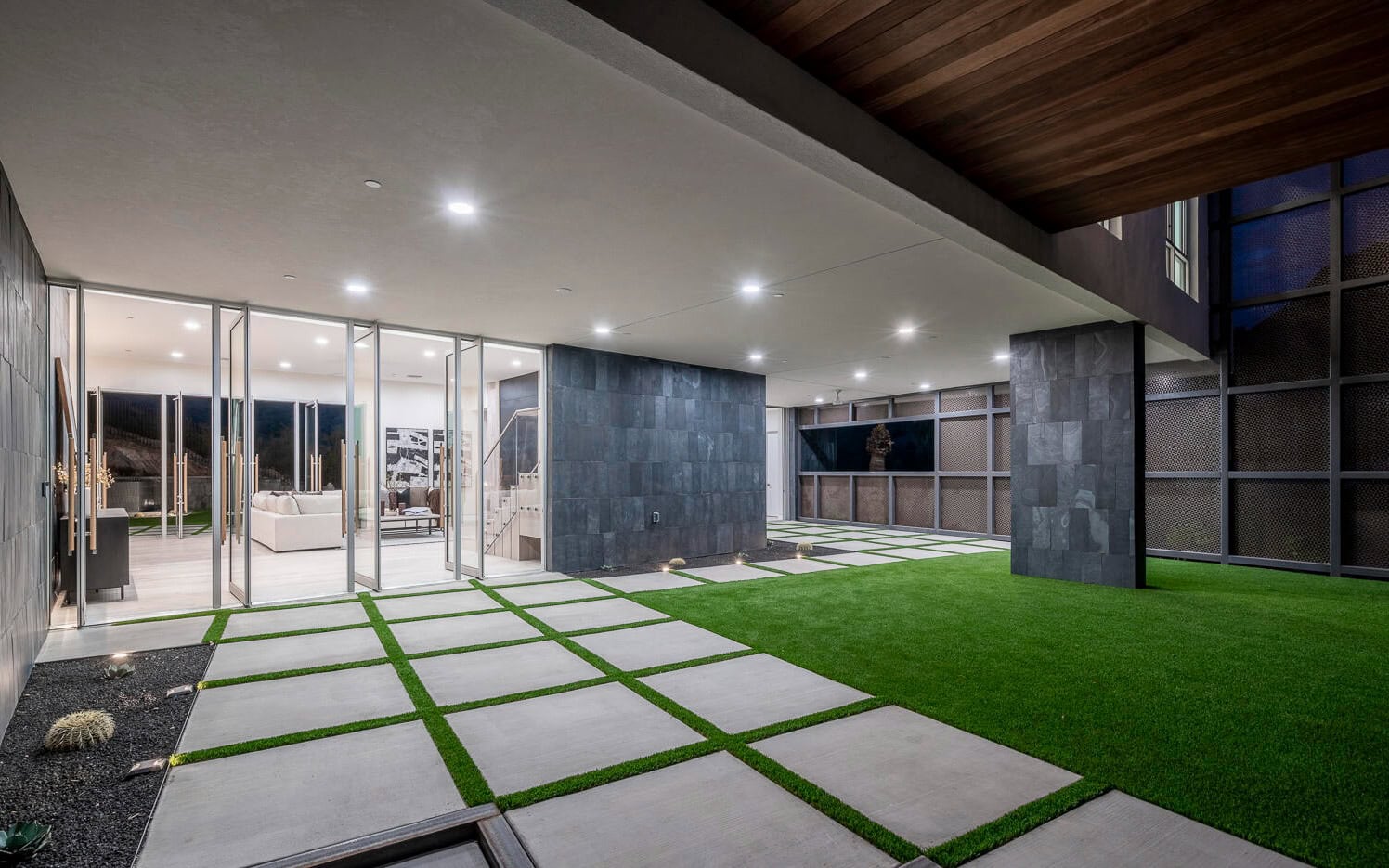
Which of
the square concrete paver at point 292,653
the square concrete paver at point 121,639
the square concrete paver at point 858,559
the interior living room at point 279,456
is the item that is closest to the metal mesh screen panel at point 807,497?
the square concrete paver at point 858,559

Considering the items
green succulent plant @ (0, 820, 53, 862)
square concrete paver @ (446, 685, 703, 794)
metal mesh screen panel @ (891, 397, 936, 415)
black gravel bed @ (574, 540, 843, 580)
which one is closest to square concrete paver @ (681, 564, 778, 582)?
black gravel bed @ (574, 540, 843, 580)

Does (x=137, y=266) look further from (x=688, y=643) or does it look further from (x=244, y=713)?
(x=688, y=643)

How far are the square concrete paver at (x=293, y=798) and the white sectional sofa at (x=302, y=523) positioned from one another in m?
8.44

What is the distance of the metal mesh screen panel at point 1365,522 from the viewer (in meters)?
7.59

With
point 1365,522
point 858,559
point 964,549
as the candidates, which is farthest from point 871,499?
point 1365,522

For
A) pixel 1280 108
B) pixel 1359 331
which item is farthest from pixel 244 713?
pixel 1359 331

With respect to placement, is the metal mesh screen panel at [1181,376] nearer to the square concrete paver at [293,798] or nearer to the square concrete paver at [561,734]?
the square concrete paver at [561,734]

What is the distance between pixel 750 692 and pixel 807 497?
1264cm

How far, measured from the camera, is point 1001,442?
12.3 meters

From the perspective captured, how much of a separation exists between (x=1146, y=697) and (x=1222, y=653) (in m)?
1.46

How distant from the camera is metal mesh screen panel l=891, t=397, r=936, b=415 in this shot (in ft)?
44.4

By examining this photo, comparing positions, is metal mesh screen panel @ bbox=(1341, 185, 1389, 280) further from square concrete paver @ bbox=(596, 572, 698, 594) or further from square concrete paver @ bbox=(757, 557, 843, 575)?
square concrete paver @ bbox=(596, 572, 698, 594)

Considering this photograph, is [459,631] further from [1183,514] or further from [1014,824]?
[1183,514]

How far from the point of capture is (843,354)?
365 inches
